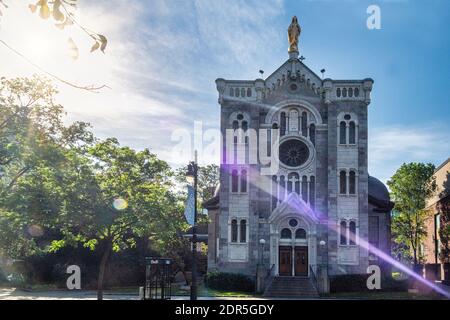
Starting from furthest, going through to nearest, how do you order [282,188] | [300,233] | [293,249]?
[282,188] → [300,233] → [293,249]

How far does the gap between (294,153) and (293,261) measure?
29.6 feet

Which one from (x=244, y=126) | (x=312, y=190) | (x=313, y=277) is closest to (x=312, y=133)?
(x=312, y=190)

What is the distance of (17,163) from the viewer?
30.9m

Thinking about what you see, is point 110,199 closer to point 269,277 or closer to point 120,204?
point 120,204

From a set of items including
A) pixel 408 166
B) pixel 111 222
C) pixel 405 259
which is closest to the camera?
pixel 111 222

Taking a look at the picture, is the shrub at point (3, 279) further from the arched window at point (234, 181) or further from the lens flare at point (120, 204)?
the arched window at point (234, 181)

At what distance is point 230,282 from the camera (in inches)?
1486

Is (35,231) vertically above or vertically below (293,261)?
above

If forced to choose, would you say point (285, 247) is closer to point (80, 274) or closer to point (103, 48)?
point (80, 274)

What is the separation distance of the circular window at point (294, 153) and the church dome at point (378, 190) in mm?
9452

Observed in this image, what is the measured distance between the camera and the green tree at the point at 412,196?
168 ft
